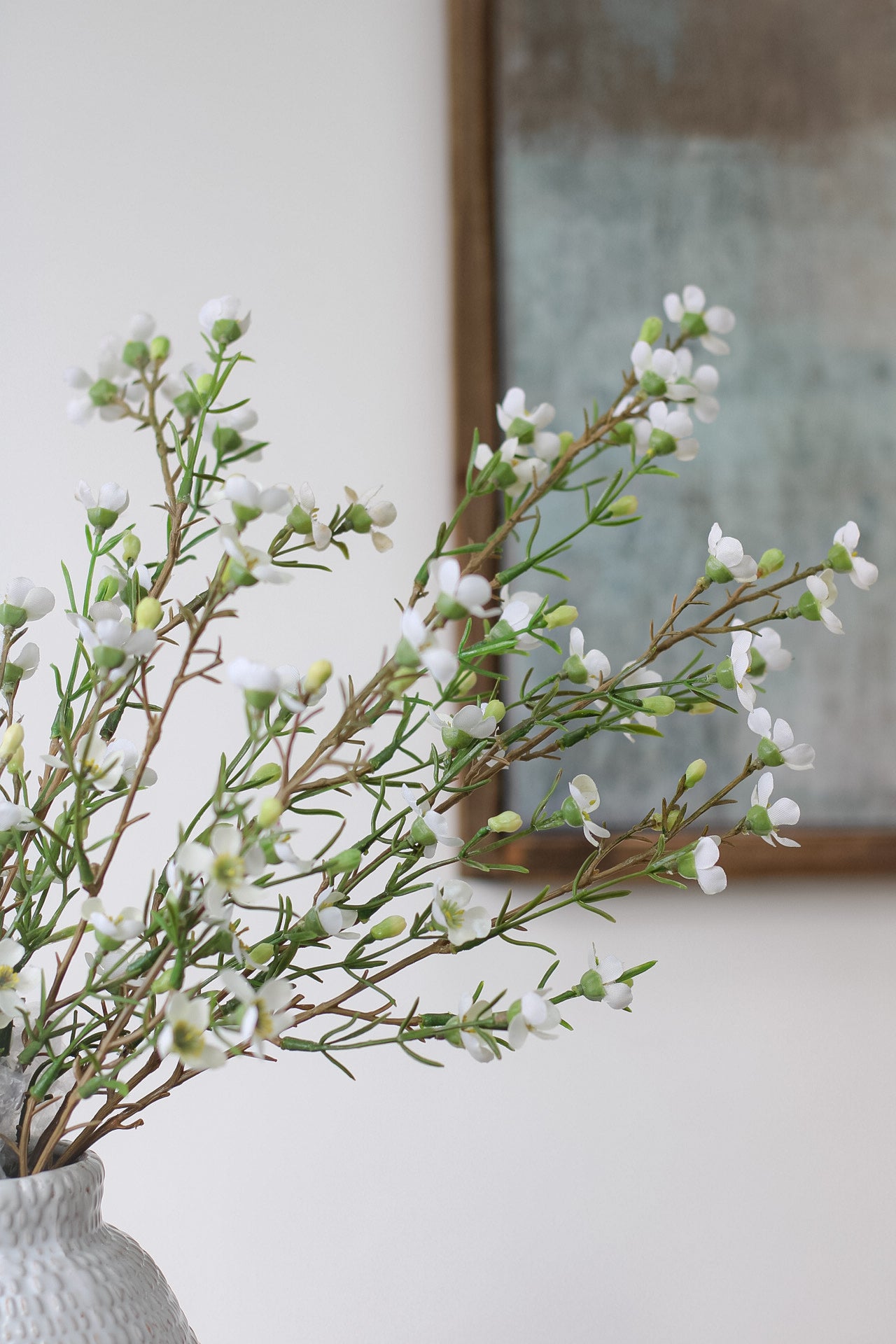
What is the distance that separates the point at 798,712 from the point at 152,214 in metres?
0.71

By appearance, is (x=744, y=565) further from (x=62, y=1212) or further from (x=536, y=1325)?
(x=536, y=1325)

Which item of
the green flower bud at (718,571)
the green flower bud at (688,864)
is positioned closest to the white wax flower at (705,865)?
the green flower bud at (688,864)

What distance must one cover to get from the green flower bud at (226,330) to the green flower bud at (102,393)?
0.15 ft

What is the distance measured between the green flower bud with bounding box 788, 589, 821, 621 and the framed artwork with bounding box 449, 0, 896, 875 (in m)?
0.51

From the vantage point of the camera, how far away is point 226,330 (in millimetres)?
410

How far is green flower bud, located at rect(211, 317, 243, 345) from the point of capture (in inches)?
16.1

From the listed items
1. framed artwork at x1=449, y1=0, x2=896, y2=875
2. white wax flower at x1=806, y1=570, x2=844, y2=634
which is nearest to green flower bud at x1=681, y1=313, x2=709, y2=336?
white wax flower at x1=806, y1=570, x2=844, y2=634

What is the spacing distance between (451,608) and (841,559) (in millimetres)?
169

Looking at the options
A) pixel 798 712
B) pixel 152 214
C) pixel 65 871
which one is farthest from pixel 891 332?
pixel 65 871

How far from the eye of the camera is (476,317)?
0.97m

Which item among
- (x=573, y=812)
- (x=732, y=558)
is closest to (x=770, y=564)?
(x=732, y=558)

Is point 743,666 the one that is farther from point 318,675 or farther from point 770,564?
point 318,675

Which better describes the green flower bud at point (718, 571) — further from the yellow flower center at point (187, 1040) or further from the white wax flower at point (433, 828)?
the yellow flower center at point (187, 1040)

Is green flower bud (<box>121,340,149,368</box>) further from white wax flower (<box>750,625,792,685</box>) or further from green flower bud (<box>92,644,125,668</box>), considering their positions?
white wax flower (<box>750,625,792,685</box>)
